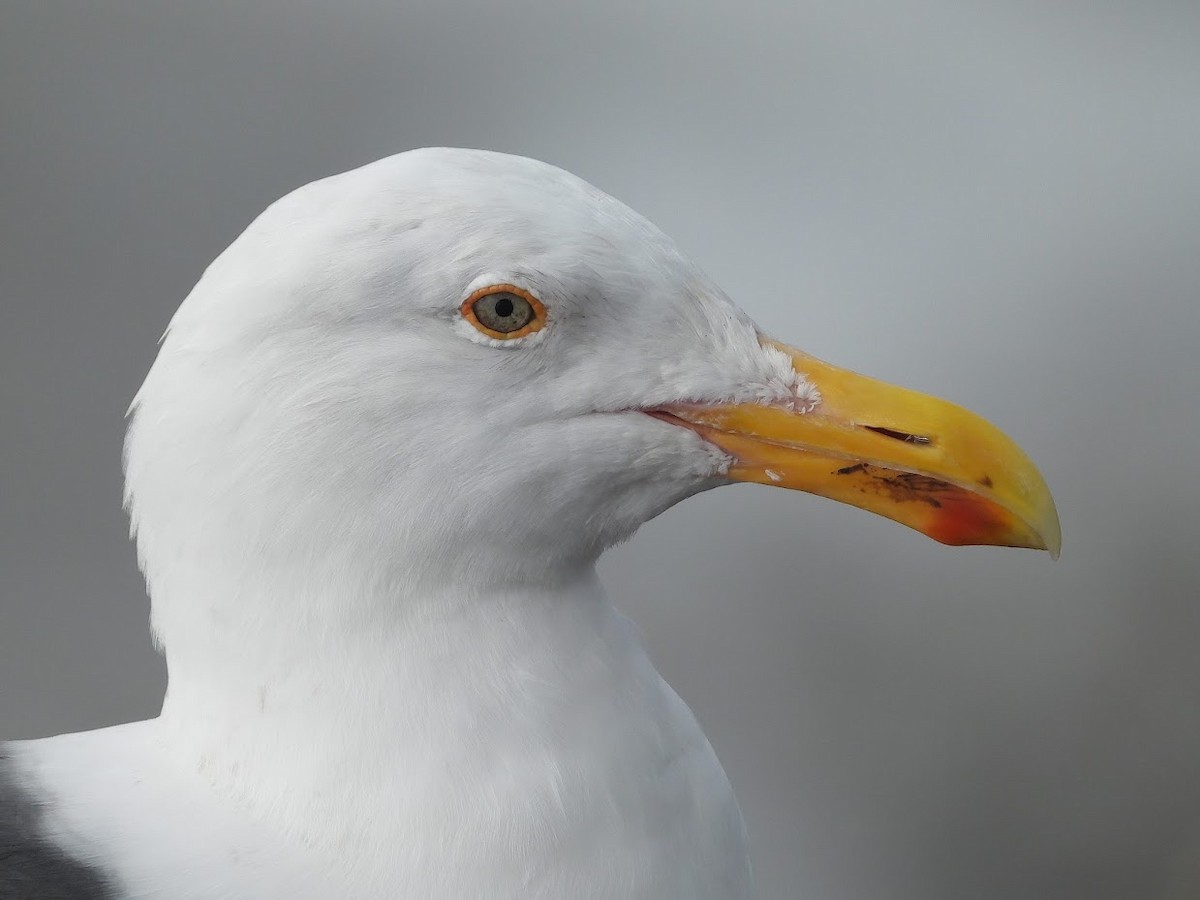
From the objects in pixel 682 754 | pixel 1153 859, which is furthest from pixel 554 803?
pixel 1153 859

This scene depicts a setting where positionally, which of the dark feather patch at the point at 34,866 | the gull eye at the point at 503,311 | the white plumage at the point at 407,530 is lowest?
the dark feather patch at the point at 34,866

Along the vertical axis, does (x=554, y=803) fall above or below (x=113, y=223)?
below

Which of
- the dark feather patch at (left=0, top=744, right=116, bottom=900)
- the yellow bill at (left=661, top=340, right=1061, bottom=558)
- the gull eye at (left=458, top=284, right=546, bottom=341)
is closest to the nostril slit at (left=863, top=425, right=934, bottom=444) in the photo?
the yellow bill at (left=661, top=340, right=1061, bottom=558)

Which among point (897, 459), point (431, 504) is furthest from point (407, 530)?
point (897, 459)

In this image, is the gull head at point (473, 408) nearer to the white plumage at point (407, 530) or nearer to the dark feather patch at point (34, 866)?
the white plumage at point (407, 530)

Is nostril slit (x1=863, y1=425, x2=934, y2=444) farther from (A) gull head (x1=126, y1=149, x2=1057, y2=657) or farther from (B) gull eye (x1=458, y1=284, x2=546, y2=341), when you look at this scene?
(B) gull eye (x1=458, y1=284, x2=546, y2=341)

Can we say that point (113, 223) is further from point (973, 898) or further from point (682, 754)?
point (973, 898)

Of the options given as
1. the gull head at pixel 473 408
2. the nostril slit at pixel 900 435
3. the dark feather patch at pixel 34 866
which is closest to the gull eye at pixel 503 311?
the gull head at pixel 473 408
